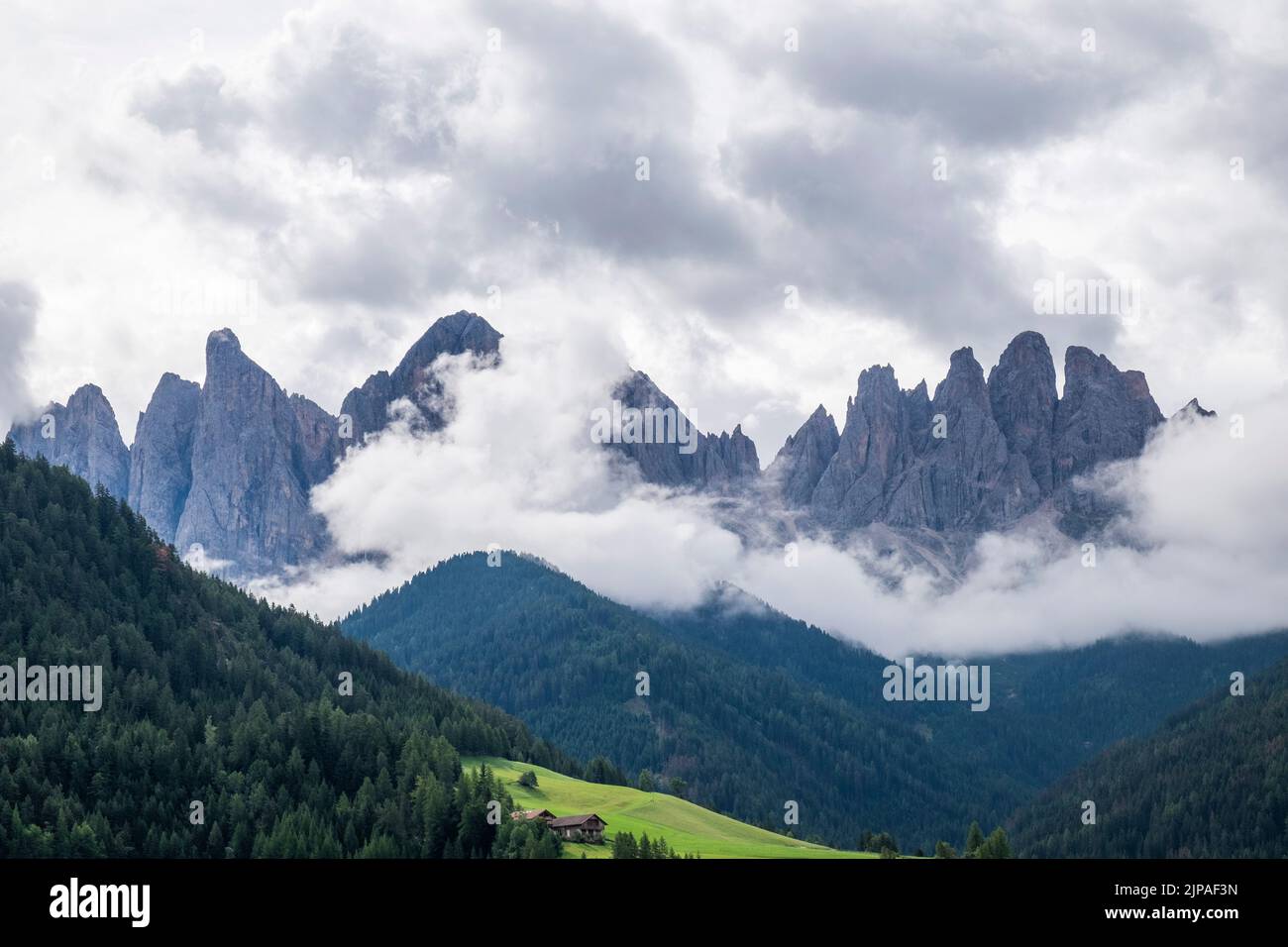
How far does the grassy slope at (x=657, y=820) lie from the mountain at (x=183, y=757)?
13101mm

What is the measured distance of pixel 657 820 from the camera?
17725 centimetres

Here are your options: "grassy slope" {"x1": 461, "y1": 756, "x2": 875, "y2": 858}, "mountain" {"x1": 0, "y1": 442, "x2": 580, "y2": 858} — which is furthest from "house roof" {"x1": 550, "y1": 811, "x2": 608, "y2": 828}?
"mountain" {"x1": 0, "y1": 442, "x2": 580, "y2": 858}

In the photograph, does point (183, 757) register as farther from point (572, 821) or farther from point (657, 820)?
point (657, 820)

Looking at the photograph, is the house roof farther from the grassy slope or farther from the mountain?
the mountain

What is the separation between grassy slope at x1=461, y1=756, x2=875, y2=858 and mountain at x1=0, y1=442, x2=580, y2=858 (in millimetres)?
13101

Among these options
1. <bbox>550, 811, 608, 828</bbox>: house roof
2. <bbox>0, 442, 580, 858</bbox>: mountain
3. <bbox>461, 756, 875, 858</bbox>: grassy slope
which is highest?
<bbox>0, 442, 580, 858</bbox>: mountain

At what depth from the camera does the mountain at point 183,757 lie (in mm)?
138375

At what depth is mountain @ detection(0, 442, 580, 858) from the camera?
454 ft

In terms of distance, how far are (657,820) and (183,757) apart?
61.8 meters

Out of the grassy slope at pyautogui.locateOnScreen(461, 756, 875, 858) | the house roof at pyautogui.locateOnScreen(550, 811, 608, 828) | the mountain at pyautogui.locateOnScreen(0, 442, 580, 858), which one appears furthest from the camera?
the grassy slope at pyautogui.locateOnScreen(461, 756, 875, 858)

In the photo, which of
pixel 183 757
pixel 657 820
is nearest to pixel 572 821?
pixel 657 820
